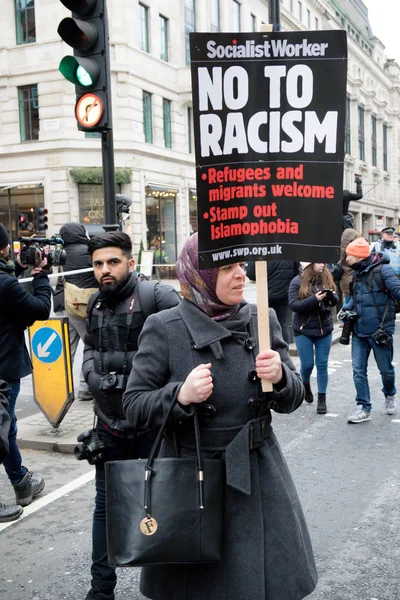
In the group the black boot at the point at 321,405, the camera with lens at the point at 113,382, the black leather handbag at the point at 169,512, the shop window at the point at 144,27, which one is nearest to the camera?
the black leather handbag at the point at 169,512

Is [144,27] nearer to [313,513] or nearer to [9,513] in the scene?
[9,513]

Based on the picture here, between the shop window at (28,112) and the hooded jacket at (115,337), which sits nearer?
the hooded jacket at (115,337)

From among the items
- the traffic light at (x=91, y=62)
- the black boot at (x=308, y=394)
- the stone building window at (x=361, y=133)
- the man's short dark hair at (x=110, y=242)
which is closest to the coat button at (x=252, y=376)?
the man's short dark hair at (x=110, y=242)

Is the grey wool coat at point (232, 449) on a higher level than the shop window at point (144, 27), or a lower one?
lower

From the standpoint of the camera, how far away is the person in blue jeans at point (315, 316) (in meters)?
7.38

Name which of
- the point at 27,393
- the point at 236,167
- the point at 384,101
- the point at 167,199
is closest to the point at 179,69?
the point at 167,199

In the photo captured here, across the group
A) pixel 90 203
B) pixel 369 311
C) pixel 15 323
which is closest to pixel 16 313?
pixel 15 323

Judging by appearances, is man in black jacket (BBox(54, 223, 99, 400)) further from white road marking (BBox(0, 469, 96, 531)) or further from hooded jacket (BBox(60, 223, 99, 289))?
white road marking (BBox(0, 469, 96, 531))

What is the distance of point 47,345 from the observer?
21.2 feet

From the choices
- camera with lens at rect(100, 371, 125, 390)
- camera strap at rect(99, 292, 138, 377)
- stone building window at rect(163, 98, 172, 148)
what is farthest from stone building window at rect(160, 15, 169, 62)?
camera with lens at rect(100, 371, 125, 390)

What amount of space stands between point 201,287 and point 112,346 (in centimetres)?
113

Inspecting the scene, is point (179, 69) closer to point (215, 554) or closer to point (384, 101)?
point (215, 554)

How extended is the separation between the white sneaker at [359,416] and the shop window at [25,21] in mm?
25072

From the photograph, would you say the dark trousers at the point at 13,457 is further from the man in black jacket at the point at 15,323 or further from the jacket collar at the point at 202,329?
the jacket collar at the point at 202,329
